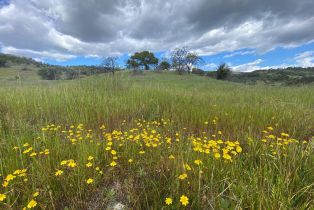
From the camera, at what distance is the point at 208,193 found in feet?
5.07

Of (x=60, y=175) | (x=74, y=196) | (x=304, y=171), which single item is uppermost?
(x=304, y=171)

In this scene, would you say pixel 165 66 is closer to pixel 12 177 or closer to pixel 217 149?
pixel 217 149

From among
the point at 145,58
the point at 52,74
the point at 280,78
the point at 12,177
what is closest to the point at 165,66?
the point at 145,58

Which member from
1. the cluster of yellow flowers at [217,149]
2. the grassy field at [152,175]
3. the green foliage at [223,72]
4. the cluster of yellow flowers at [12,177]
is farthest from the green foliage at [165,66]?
the cluster of yellow flowers at [12,177]

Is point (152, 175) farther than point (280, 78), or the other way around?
point (280, 78)

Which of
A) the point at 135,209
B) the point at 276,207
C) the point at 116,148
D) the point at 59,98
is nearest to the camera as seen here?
the point at 276,207

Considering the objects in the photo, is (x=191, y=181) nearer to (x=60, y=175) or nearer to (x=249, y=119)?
(x=60, y=175)

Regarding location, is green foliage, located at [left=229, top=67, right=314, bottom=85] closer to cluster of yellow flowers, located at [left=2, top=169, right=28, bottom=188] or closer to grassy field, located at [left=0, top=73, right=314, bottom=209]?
grassy field, located at [left=0, top=73, right=314, bottom=209]

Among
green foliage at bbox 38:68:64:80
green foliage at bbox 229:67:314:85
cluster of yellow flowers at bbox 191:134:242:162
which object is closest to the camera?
cluster of yellow flowers at bbox 191:134:242:162

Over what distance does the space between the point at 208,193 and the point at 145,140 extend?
1084mm

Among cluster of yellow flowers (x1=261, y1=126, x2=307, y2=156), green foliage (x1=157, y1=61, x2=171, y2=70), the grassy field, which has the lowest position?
the grassy field

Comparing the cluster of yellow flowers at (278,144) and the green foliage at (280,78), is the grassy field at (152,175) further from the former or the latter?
the green foliage at (280,78)

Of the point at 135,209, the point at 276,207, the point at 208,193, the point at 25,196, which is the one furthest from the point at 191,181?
the point at 25,196

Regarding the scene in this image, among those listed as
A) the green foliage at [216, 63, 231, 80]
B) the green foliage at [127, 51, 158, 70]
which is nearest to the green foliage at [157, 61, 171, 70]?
the green foliage at [127, 51, 158, 70]
